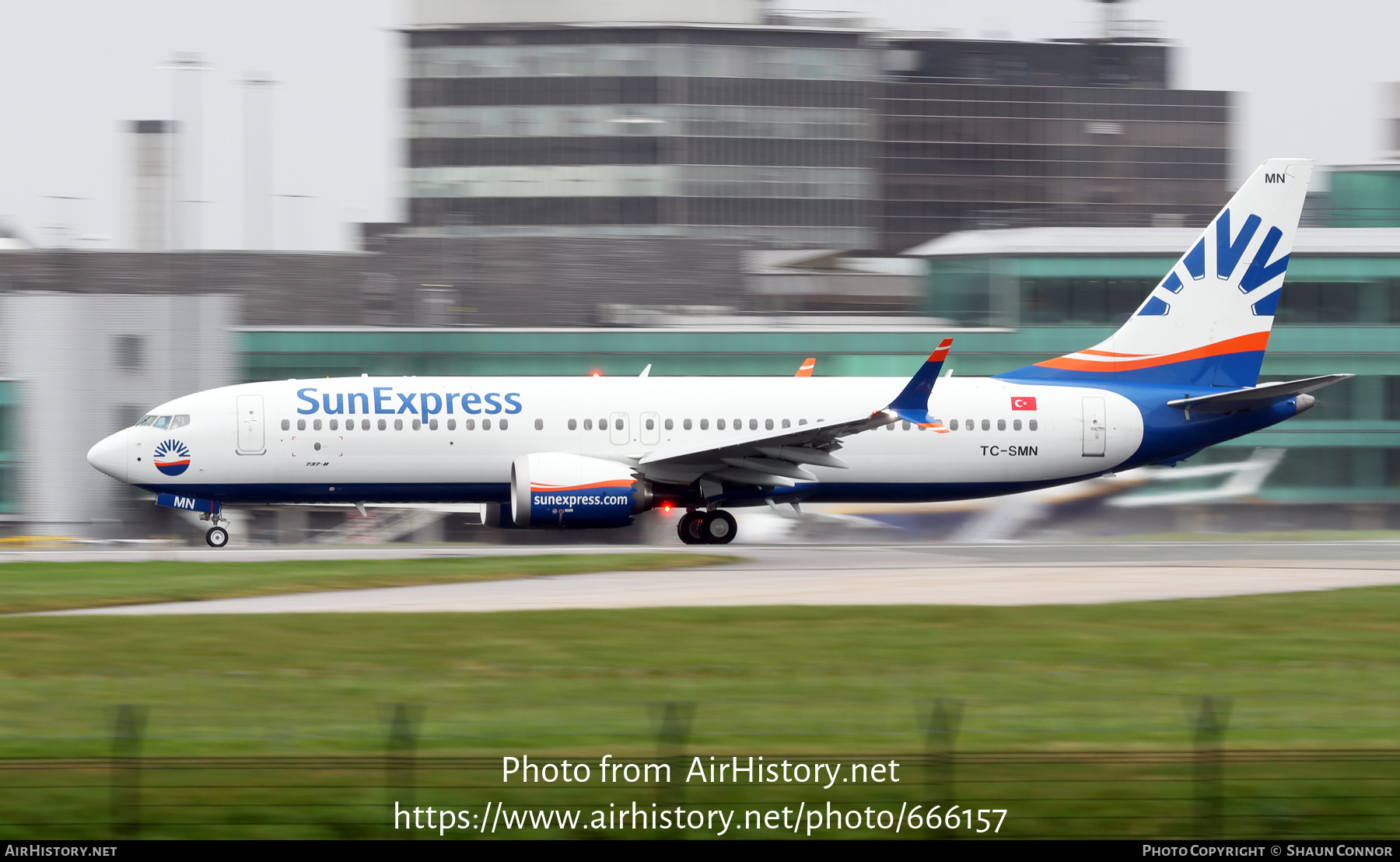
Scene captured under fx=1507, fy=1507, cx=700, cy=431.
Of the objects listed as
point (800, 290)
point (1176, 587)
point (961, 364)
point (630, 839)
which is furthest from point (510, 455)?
point (800, 290)

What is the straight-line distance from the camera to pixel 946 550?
31078 mm

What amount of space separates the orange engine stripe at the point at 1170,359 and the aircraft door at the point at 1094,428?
1.22 meters

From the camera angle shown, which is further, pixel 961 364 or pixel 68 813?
pixel 961 364

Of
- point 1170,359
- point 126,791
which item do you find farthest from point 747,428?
point 126,791

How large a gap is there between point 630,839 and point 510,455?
22859 mm

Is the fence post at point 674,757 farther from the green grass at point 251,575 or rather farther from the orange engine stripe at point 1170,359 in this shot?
the orange engine stripe at point 1170,359

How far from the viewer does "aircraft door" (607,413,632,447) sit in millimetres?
32375

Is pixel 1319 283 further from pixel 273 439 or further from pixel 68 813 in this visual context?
pixel 68 813

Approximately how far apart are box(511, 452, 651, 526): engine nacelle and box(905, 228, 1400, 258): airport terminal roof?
72.1 ft

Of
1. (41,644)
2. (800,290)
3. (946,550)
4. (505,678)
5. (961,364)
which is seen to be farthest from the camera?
(800,290)

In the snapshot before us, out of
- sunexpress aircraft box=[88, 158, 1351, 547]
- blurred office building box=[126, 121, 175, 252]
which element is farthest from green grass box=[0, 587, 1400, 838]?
blurred office building box=[126, 121, 175, 252]

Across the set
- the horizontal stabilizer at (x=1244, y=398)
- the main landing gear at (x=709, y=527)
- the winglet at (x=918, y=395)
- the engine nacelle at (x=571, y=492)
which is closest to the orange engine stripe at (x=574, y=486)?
the engine nacelle at (x=571, y=492)

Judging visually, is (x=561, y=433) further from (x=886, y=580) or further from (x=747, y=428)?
(x=886, y=580)

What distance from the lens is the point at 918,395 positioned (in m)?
30.5
